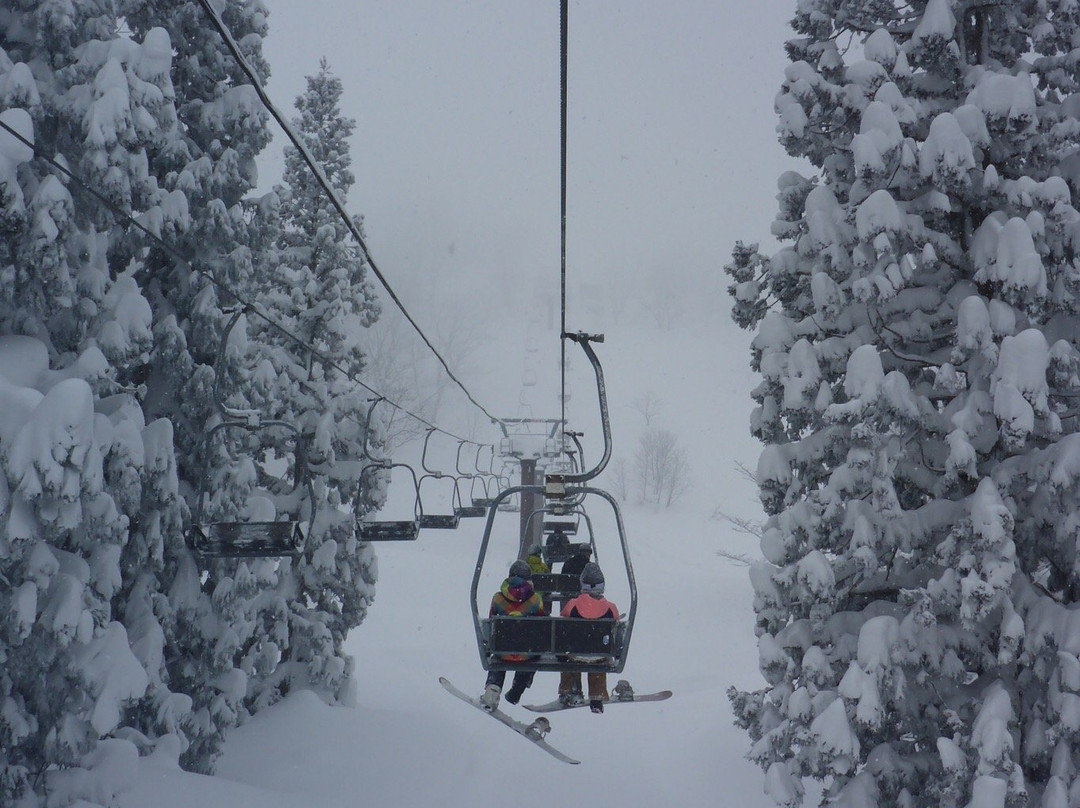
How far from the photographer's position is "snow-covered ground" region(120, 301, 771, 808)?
1680 cm

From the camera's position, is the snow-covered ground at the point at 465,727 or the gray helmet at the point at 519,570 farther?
the snow-covered ground at the point at 465,727

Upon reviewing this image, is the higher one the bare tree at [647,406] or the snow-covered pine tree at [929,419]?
the snow-covered pine tree at [929,419]

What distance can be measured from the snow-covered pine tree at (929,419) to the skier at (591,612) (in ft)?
7.00

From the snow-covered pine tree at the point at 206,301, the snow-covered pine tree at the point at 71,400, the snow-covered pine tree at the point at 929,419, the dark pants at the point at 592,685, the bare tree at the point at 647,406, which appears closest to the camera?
the snow-covered pine tree at the point at 929,419

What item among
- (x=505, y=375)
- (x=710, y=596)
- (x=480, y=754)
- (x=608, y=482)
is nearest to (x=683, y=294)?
(x=505, y=375)

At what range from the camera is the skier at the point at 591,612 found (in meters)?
8.68

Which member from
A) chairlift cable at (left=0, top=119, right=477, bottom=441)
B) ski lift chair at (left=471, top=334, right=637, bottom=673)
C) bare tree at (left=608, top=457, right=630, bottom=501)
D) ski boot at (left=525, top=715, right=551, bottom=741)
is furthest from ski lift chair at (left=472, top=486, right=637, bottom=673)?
bare tree at (left=608, top=457, right=630, bottom=501)

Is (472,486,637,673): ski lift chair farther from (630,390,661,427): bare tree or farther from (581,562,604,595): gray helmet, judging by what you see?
(630,390,661,427): bare tree

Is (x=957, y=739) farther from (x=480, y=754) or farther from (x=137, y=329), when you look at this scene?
(x=480, y=754)

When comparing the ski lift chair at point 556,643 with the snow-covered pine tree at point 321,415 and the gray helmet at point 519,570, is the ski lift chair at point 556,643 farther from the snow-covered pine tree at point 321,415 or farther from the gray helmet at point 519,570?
the snow-covered pine tree at point 321,415

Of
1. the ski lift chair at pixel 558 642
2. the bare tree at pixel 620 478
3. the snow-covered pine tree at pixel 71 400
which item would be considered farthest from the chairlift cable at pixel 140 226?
the bare tree at pixel 620 478

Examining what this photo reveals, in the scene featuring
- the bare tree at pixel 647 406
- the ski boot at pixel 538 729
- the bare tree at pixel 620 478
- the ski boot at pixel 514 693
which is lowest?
the bare tree at pixel 620 478

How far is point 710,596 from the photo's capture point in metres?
37.9

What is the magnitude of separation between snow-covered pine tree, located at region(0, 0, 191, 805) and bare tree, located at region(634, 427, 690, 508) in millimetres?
57976
